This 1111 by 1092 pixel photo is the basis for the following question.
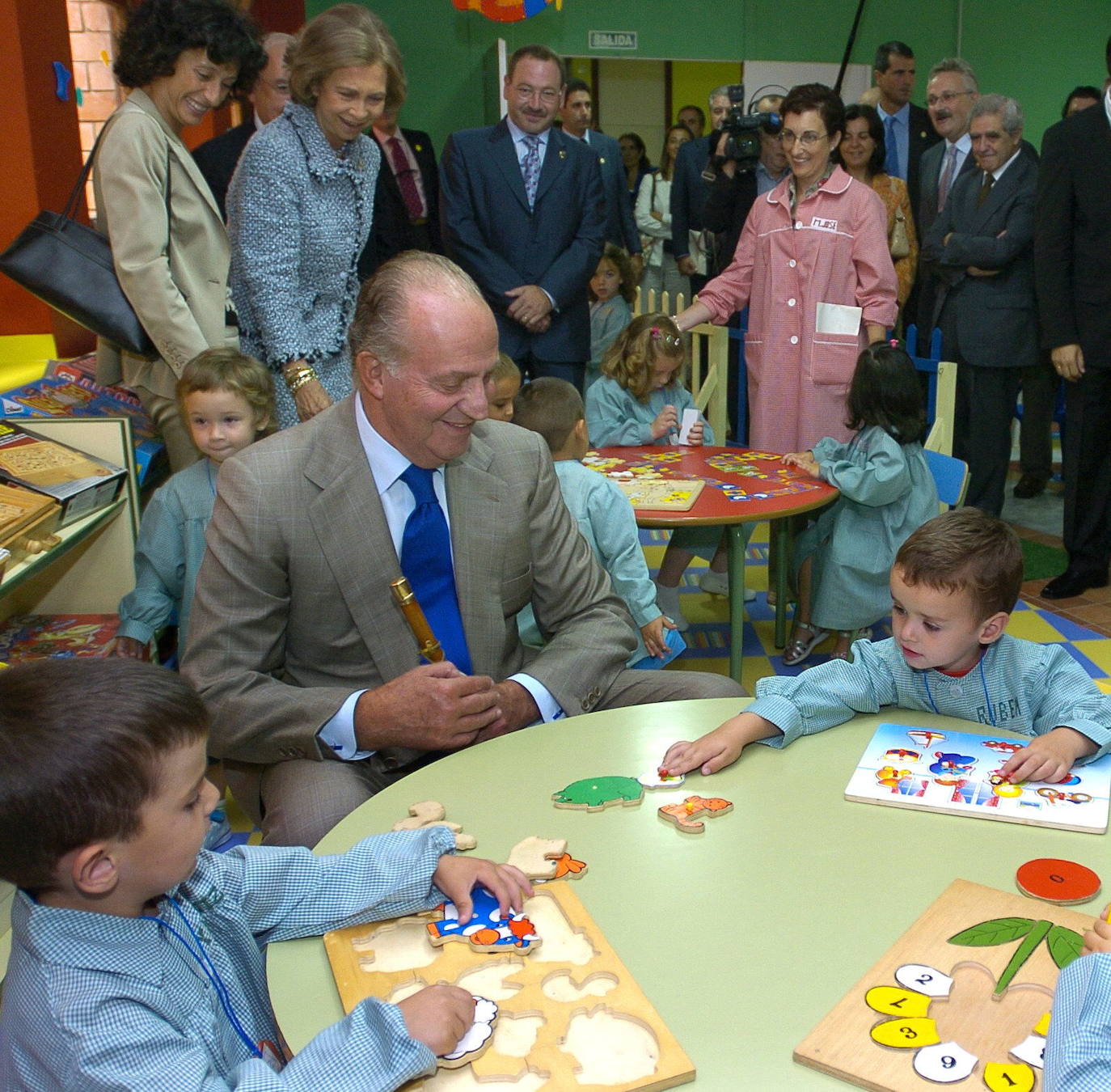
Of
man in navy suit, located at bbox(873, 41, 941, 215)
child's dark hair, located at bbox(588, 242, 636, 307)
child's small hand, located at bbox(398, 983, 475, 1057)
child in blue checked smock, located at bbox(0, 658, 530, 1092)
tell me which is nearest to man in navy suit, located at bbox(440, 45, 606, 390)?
child's dark hair, located at bbox(588, 242, 636, 307)

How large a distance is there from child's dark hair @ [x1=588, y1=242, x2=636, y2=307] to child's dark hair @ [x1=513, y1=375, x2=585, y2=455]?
Answer: 293cm

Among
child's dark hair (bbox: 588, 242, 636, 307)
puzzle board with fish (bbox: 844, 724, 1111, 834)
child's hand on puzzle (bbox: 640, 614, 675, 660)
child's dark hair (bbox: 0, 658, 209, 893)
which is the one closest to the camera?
child's dark hair (bbox: 0, 658, 209, 893)

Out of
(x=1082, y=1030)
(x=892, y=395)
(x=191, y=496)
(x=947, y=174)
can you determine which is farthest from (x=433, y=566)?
(x=947, y=174)

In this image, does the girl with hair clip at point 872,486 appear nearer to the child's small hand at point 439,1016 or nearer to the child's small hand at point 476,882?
the child's small hand at point 476,882

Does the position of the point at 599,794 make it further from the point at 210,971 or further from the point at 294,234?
the point at 294,234

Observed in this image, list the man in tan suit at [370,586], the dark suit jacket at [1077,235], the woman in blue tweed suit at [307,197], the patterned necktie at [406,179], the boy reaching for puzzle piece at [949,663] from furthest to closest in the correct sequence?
the patterned necktie at [406,179] → the dark suit jacket at [1077,235] → the woman in blue tweed suit at [307,197] → the man in tan suit at [370,586] → the boy reaching for puzzle piece at [949,663]

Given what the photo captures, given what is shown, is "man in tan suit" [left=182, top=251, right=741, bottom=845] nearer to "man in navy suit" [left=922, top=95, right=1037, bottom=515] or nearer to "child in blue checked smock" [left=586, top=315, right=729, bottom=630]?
"child in blue checked smock" [left=586, top=315, right=729, bottom=630]

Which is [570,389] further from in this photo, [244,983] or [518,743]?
[244,983]

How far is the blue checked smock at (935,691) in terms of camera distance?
5.21 ft

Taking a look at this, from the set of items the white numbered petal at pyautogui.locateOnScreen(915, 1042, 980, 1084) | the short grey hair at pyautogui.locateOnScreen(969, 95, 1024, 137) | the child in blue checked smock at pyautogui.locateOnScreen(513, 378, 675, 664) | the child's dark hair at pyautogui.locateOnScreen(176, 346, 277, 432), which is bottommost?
the child in blue checked smock at pyautogui.locateOnScreen(513, 378, 675, 664)

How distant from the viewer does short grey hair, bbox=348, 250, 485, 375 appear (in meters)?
1.81

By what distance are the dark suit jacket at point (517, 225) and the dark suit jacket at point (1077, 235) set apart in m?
1.72

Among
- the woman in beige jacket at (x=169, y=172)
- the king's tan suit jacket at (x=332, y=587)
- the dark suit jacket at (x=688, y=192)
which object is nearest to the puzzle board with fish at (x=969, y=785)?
the king's tan suit jacket at (x=332, y=587)

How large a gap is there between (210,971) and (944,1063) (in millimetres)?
731
